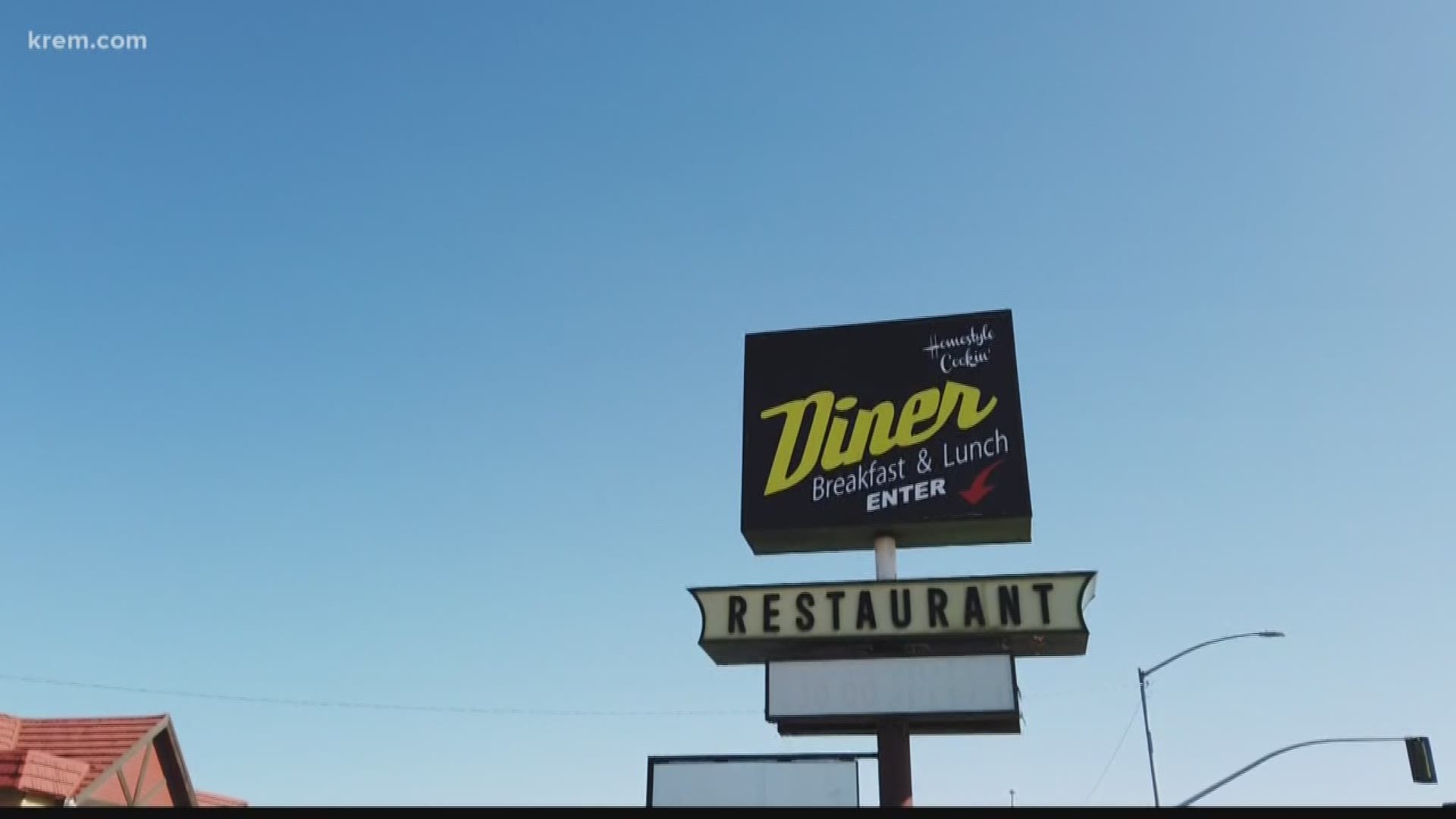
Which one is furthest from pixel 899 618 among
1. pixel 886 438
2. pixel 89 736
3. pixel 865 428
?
pixel 89 736

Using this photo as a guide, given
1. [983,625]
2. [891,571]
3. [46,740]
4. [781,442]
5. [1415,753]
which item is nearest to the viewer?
[983,625]

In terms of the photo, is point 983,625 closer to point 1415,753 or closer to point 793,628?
point 793,628

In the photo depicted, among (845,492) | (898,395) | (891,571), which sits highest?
(898,395)

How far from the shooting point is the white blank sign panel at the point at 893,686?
15672 mm

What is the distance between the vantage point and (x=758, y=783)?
16.2 meters

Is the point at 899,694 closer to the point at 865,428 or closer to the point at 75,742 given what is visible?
the point at 865,428

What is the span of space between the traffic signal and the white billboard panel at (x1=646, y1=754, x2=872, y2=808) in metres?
19.6

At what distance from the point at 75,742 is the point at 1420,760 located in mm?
31644

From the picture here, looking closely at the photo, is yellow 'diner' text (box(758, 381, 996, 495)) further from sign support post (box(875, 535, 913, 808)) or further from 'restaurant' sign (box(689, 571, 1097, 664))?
sign support post (box(875, 535, 913, 808))

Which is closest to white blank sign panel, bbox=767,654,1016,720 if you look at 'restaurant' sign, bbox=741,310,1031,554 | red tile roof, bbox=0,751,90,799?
'restaurant' sign, bbox=741,310,1031,554

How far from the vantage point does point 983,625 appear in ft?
51.5

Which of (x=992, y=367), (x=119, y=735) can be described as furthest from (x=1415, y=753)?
(x=119, y=735)

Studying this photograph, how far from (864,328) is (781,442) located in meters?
2.36

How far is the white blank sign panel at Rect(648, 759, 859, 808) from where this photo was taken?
52.4ft
